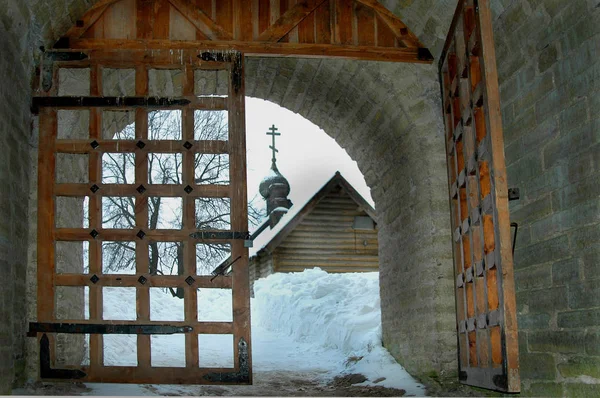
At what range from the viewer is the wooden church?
65.7 ft

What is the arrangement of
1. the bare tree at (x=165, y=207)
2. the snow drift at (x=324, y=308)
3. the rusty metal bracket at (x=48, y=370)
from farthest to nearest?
the bare tree at (x=165, y=207) → the snow drift at (x=324, y=308) → the rusty metal bracket at (x=48, y=370)

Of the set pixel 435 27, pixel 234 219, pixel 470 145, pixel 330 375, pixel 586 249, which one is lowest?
pixel 330 375

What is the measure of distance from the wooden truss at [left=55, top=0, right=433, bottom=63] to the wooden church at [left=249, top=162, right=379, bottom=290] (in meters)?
13.1

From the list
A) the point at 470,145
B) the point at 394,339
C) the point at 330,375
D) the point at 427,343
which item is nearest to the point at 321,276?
the point at 330,375

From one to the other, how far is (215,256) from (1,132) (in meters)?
13.6

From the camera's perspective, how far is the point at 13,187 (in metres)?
5.51

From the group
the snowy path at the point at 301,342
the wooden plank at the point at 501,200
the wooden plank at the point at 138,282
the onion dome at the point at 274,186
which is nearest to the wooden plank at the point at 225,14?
the wooden plank at the point at 138,282

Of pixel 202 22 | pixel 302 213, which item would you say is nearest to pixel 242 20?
pixel 202 22

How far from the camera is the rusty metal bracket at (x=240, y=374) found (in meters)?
5.67

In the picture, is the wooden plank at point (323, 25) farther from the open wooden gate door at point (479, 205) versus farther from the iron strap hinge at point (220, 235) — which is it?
the iron strap hinge at point (220, 235)

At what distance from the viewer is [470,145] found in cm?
536

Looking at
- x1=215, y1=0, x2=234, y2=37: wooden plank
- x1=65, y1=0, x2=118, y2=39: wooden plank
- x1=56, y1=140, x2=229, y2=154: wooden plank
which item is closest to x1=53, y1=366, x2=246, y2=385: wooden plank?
x1=56, y1=140, x2=229, y2=154: wooden plank

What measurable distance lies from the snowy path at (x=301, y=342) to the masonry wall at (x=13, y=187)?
423 mm

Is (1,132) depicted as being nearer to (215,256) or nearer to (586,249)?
(586,249)
